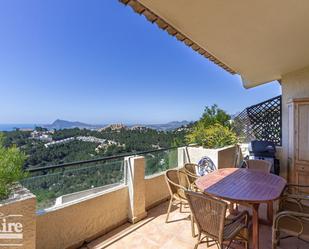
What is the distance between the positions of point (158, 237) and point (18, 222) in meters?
1.70

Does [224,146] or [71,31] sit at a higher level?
[71,31]

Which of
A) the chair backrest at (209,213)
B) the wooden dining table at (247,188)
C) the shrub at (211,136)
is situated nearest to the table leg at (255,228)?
the wooden dining table at (247,188)

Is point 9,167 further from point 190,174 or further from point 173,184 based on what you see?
point 190,174

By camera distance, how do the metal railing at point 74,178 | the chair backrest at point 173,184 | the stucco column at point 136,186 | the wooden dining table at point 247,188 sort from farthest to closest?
1. the stucco column at point 136,186
2. the chair backrest at point 173,184
3. the metal railing at point 74,178
4. the wooden dining table at point 247,188

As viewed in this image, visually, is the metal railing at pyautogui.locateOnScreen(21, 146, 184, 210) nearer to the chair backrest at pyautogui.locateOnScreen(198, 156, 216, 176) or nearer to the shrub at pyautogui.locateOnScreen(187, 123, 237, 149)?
the chair backrest at pyautogui.locateOnScreen(198, 156, 216, 176)

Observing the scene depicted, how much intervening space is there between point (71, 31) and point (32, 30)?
68.7 inches

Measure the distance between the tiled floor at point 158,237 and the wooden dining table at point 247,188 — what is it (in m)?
0.49

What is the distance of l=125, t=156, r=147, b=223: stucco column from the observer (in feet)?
10.8

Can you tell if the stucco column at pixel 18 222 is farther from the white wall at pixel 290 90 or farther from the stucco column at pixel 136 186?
the white wall at pixel 290 90

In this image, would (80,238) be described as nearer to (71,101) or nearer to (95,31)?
(95,31)

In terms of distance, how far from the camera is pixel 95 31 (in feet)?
26.9

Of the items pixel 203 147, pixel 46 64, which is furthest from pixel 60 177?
pixel 46 64

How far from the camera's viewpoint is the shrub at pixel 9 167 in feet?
6.25

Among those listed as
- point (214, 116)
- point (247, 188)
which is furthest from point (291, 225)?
point (214, 116)
